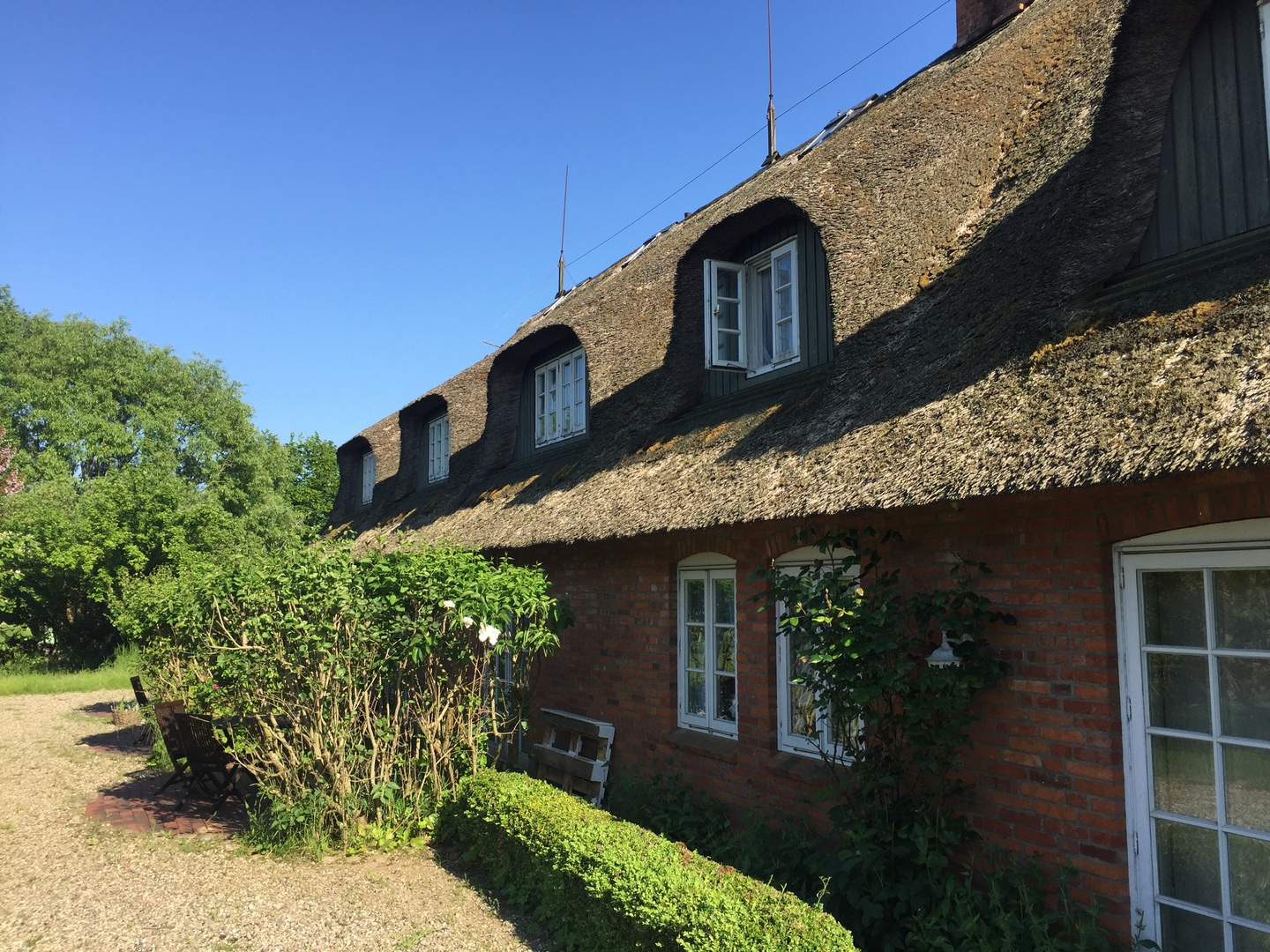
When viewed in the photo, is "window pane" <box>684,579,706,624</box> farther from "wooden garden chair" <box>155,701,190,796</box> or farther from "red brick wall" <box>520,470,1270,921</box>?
"wooden garden chair" <box>155,701,190,796</box>

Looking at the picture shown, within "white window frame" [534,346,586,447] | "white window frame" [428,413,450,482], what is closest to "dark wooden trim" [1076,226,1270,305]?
"white window frame" [534,346,586,447]

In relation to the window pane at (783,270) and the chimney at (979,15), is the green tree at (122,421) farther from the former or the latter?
the chimney at (979,15)

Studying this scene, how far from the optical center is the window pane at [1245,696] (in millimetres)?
3717

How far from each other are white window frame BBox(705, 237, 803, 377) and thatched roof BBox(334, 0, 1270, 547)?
1.14 feet

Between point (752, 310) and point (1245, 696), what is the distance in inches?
216

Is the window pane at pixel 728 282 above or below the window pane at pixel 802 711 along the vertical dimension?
above

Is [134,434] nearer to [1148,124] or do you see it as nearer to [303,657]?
[303,657]

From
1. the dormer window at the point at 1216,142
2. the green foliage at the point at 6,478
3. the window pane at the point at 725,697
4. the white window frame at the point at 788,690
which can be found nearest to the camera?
the dormer window at the point at 1216,142

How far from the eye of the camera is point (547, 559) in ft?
31.1

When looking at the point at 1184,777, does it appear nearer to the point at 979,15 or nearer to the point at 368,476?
the point at 979,15

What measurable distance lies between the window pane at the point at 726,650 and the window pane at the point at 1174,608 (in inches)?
128

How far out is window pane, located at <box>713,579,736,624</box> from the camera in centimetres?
706

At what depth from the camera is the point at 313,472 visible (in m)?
42.6

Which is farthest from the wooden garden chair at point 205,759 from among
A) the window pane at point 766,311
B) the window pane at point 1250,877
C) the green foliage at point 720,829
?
the window pane at point 1250,877
